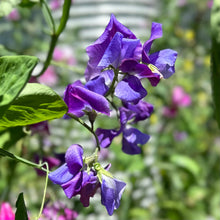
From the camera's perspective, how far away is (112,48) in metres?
0.34

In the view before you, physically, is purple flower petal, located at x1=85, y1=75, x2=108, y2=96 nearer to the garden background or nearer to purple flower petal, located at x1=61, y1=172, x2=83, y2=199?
purple flower petal, located at x1=61, y1=172, x2=83, y2=199

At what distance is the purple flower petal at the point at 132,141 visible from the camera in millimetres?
417

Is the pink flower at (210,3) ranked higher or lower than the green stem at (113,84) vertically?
lower

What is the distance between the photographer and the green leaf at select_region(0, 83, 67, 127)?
0.94ft

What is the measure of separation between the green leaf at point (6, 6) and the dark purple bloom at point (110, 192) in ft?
0.75

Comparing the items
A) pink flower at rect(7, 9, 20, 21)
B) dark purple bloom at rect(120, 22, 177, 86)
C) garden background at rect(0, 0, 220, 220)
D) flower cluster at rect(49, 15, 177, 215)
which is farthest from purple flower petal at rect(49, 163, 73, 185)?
pink flower at rect(7, 9, 20, 21)

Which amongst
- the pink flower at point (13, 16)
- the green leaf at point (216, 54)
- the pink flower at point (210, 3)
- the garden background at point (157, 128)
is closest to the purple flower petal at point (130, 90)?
the green leaf at point (216, 54)

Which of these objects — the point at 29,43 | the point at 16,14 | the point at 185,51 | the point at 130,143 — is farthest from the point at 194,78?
the point at 130,143

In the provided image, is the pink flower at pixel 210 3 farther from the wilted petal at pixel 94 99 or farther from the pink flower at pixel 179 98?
the wilted petal at pixel 94 99

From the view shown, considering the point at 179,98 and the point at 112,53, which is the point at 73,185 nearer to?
the point at 112,53

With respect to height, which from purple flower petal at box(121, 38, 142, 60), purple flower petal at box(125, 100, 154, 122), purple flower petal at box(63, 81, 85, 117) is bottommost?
purple flower petal at box(125, 100, 154, 122)

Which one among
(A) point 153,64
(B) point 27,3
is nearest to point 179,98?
(B) point 27,3

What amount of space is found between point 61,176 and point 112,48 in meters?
0.12

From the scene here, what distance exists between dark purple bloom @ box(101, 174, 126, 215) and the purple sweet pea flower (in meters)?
0.07
